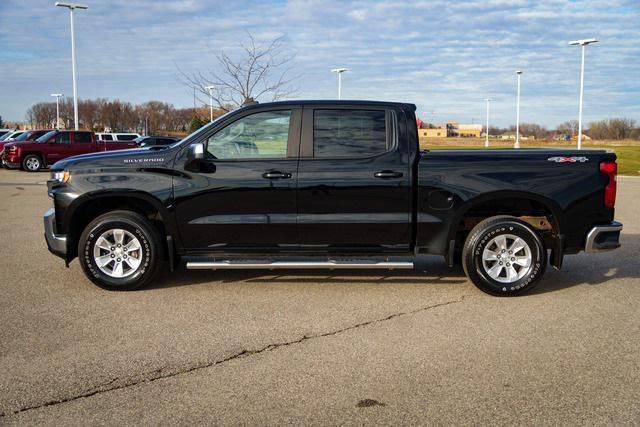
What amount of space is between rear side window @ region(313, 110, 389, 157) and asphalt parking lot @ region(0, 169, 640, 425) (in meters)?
1.49

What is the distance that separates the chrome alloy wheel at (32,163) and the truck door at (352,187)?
2324 cm

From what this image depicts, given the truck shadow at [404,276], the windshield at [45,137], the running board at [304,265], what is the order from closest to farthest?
the running board at [304,265], the truck shadow at [404,276], the windshield at [45,137]

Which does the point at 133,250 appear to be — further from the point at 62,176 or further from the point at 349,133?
the point at 349,133

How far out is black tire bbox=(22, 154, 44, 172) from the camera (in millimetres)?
26047

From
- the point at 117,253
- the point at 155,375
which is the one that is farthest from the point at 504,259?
the point at 117,253

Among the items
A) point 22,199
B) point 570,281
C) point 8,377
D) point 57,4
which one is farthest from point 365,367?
point 57,4

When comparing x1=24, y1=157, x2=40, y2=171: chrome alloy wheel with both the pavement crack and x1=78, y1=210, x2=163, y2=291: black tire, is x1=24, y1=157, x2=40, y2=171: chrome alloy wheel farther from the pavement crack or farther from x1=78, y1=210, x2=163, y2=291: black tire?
the pavement crack

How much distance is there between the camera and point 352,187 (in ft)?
20.4

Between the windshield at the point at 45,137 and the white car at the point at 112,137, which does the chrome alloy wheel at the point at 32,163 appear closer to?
the windshield at the point at 45,137

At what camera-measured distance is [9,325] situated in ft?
17.1

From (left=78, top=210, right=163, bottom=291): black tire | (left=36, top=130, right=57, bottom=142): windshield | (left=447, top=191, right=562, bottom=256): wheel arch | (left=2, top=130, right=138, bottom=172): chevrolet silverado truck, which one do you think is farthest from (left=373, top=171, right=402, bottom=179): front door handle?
(left=36, top=130, right=57, bottom=142): windshield

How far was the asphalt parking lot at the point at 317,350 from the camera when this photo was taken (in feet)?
12.0

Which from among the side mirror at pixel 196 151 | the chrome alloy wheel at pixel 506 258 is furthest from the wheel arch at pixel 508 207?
the side mirror at pixel 196 151

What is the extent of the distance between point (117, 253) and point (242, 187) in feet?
4.96
